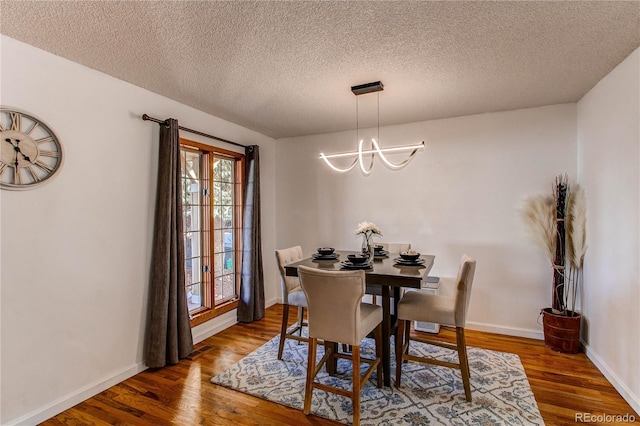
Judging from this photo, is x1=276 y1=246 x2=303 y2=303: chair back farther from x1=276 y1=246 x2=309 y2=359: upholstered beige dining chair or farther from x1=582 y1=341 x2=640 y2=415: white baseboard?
x1=582 y1=341 x2=640 y2=415: white baseboard

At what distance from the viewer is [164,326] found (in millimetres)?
2820

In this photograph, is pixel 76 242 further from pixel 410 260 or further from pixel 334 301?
pixel 410 260

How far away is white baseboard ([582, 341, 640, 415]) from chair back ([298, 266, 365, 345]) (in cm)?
196

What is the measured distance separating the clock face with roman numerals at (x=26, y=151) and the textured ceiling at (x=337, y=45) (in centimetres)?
52

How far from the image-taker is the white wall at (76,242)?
2045 millimetres

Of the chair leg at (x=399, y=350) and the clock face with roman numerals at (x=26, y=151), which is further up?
the clock face with roman numerals at (x=26, y=151)

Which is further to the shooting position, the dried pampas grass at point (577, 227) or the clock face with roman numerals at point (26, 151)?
the dried pampas grass at point (577, 227)

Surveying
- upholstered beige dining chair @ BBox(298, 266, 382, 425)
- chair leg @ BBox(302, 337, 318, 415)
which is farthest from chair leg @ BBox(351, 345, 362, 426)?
chair leg @ BBox(302, 337, 318, 415)

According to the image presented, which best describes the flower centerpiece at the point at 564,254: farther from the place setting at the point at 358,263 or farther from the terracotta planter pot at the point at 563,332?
the place setting at the point at 358,263

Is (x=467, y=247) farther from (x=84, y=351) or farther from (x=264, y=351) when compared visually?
(x=84, y=351)

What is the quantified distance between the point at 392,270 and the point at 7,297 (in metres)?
2.54

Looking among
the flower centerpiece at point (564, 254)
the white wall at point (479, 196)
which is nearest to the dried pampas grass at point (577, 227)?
the flower centerpiece at point (564, 254)

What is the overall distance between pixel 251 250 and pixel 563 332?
338 centimetres

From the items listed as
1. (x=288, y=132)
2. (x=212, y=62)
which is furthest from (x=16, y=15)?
(x=288, y=132)
